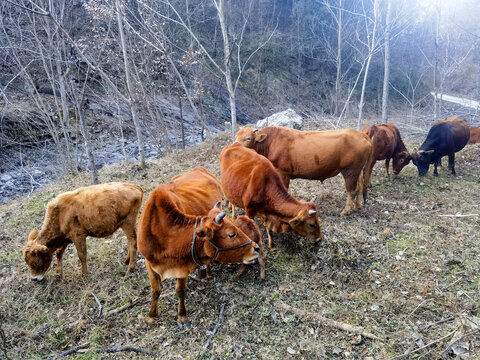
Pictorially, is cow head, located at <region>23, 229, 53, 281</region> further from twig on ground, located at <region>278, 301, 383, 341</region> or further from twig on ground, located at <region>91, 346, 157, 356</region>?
twig on ground, located at <region>278, 301, 383, 341</region>

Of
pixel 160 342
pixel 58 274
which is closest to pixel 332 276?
pixel 160 342

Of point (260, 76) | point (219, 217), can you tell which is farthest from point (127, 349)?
point (260, 76)

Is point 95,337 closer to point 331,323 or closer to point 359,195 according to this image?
point 331,323

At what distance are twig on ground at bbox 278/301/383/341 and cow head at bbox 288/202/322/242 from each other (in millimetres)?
1296

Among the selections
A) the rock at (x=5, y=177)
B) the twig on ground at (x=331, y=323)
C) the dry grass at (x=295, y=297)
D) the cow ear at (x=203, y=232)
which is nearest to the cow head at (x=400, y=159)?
the dry grass at (x=295, y=297)

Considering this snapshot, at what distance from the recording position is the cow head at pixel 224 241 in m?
3.68

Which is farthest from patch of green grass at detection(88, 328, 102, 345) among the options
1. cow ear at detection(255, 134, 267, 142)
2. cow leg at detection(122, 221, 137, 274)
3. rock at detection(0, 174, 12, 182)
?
rock at detection(0, 174, 12, 182)

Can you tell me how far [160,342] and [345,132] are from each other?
572 cm

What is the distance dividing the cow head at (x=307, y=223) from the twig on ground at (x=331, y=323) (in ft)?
4.25

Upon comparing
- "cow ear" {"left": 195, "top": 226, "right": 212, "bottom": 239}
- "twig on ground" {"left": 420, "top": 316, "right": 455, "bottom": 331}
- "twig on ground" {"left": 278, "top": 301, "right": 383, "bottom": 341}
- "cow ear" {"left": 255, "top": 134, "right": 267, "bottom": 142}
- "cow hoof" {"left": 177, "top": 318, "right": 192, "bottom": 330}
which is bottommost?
"cow hoof" {"left": 177, "top": 318, "right": 192, "bottom": 330}

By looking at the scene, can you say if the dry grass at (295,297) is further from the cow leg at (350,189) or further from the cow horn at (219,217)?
the cow horn at (219,217)

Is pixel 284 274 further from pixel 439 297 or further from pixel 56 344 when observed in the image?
pixel 56 344

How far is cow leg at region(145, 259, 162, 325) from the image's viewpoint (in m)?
4.18

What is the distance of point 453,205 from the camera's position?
24.9 ft
